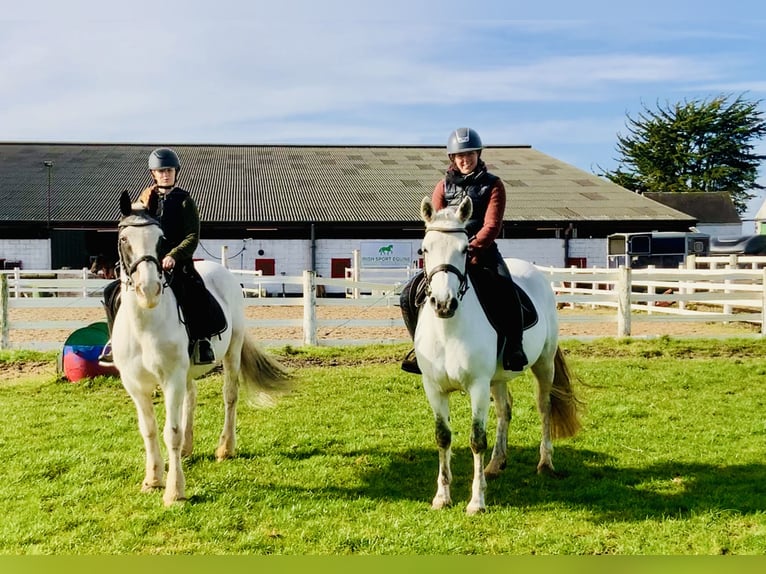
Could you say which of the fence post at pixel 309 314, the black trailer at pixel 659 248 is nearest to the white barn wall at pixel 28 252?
the fence post at pixel 309 314

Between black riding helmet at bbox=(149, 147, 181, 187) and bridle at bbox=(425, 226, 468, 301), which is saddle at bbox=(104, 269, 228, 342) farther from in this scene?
bridle at bbox=(425, 226, 468, 301)

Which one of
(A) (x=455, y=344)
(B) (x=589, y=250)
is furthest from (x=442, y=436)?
(B) (x=589, y=250)

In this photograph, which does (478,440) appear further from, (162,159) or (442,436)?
(162,159)

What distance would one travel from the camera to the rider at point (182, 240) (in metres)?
5.06

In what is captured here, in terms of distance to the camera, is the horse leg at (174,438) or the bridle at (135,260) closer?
the bridle at (135,260)

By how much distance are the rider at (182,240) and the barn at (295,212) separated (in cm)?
1758

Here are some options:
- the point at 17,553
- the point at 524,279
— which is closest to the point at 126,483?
the point at 17,553

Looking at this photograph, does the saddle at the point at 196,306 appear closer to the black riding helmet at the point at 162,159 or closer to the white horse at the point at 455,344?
the black riding helmet at the point at 162,159

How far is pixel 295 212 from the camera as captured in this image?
27812 mm

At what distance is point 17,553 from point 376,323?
28.4ft

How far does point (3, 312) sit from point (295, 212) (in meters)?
17.1

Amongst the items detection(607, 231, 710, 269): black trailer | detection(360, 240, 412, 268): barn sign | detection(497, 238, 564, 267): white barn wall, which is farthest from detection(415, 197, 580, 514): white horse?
detection(497, 238, 564, 267): white barn wall

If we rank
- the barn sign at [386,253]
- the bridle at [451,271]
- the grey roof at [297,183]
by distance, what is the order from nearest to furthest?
the bridle at [451,271], the barn sign at [386,253], the grey roof at [297,183]

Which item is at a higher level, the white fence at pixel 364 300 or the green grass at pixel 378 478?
the white fence at pixel 364 300
